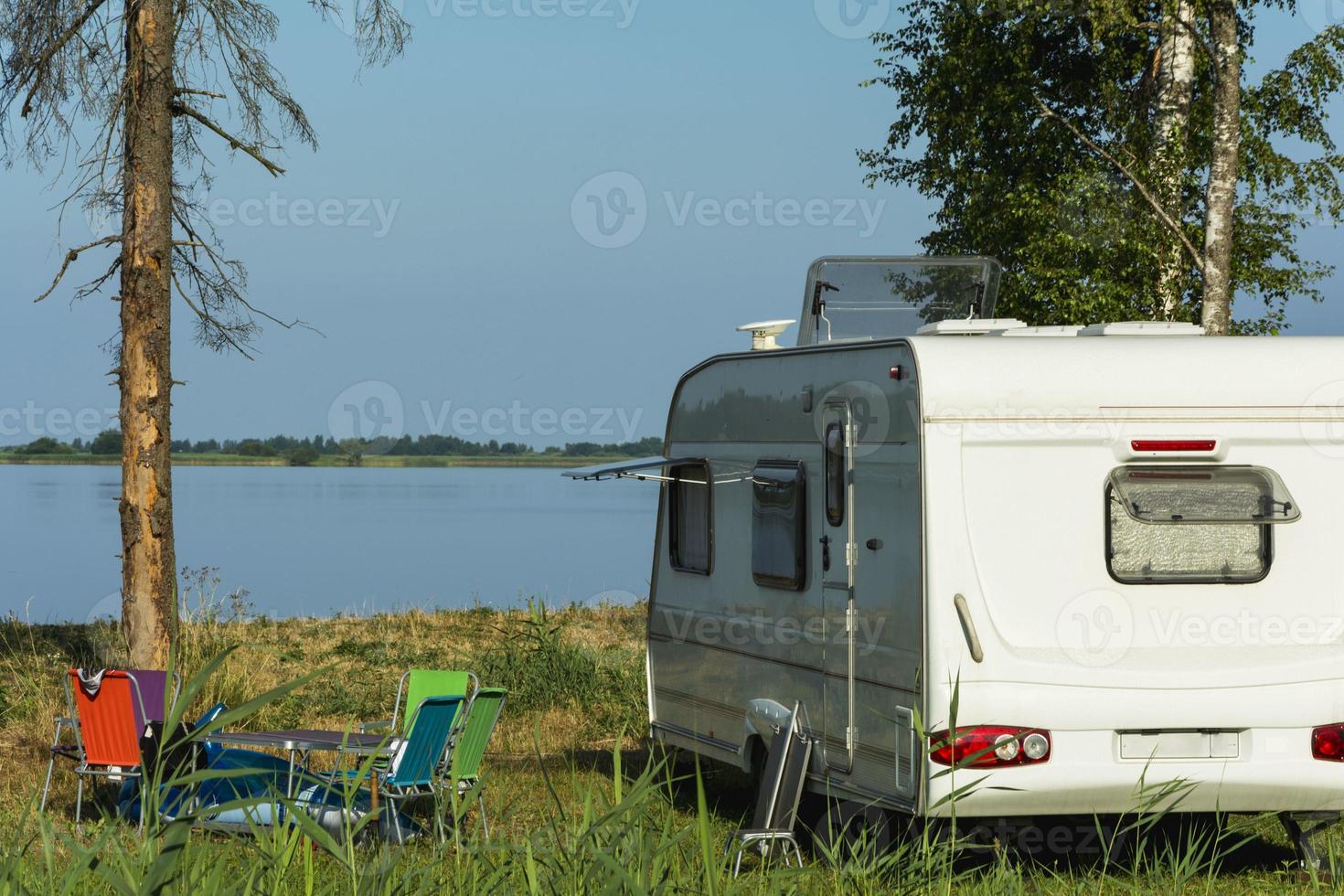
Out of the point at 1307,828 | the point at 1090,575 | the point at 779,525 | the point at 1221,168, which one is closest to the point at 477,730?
the point at 779,525

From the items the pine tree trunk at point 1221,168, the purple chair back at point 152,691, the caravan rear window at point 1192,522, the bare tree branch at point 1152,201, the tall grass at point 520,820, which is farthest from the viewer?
the bare tree branch at point 1152,201

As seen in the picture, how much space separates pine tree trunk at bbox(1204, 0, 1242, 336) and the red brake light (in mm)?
10586

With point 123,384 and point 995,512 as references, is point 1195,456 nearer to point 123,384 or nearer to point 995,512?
point 995,512

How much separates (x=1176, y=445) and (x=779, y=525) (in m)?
2.10

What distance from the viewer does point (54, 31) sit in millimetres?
12125

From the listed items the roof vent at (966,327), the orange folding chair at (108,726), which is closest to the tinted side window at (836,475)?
the roof vent at (966,327)

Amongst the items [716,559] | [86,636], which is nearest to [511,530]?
[86,636]

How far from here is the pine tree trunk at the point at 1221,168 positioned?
16.8m

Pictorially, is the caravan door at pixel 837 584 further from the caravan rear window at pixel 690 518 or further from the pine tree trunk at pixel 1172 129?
the pine tree trunk at pixel 1172 129

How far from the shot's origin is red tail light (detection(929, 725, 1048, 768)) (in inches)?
257

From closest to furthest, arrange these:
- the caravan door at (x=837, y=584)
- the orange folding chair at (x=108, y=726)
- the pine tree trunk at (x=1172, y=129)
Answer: the caravan door at (x=837, y=584) < the orange folding chair at (x=108, y=726) < the pine tree trunk at (x=1172, y=129)

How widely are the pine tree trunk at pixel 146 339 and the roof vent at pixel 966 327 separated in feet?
21.1

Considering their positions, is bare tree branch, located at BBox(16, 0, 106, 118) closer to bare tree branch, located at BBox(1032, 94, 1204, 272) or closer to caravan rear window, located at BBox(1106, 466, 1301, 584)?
caravan rear window, located at BBox(1106, 466, 1301, 584)

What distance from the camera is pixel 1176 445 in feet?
22.5
